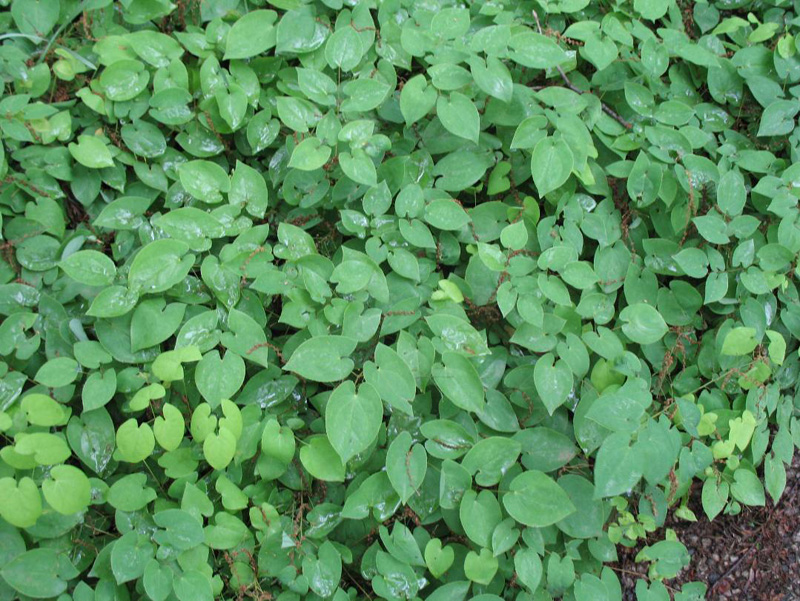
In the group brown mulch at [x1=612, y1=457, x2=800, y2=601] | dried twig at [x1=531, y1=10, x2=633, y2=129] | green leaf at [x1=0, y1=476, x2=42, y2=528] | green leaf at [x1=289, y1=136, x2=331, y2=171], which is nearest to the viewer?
green leaf at [x1=0, y1=476, x2=42, y2=528]

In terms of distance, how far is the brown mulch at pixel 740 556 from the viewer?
6.96 ft

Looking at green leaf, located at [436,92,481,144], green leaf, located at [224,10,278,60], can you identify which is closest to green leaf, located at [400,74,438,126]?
green leaf, located at [436,92,481,144]

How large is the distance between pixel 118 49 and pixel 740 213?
221 centimetres

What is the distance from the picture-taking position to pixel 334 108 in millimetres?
2135

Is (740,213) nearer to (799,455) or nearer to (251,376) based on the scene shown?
(799,455)

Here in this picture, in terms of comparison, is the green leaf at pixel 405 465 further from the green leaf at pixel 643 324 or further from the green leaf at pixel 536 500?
the green leaf at pixel 643 324

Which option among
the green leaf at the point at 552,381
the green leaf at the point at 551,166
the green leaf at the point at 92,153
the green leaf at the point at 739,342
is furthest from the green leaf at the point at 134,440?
the green leaf at the point at 739,342

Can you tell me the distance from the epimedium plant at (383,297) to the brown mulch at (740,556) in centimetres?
12

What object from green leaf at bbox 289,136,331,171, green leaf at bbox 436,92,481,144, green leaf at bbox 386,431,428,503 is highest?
green leaf at bbox 436,92,481,144

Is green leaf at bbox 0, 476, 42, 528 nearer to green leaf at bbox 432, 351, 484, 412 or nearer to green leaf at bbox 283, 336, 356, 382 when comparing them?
green leaf at bbox 283, 336, 356, 382

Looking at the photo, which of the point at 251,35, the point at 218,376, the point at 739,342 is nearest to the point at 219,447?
the point at 218,376

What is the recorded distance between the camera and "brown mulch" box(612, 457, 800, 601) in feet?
6.96

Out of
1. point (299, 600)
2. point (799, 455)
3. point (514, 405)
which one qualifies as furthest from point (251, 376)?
point (799, 455)

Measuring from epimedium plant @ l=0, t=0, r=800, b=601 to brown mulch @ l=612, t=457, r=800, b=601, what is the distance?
0.12m
